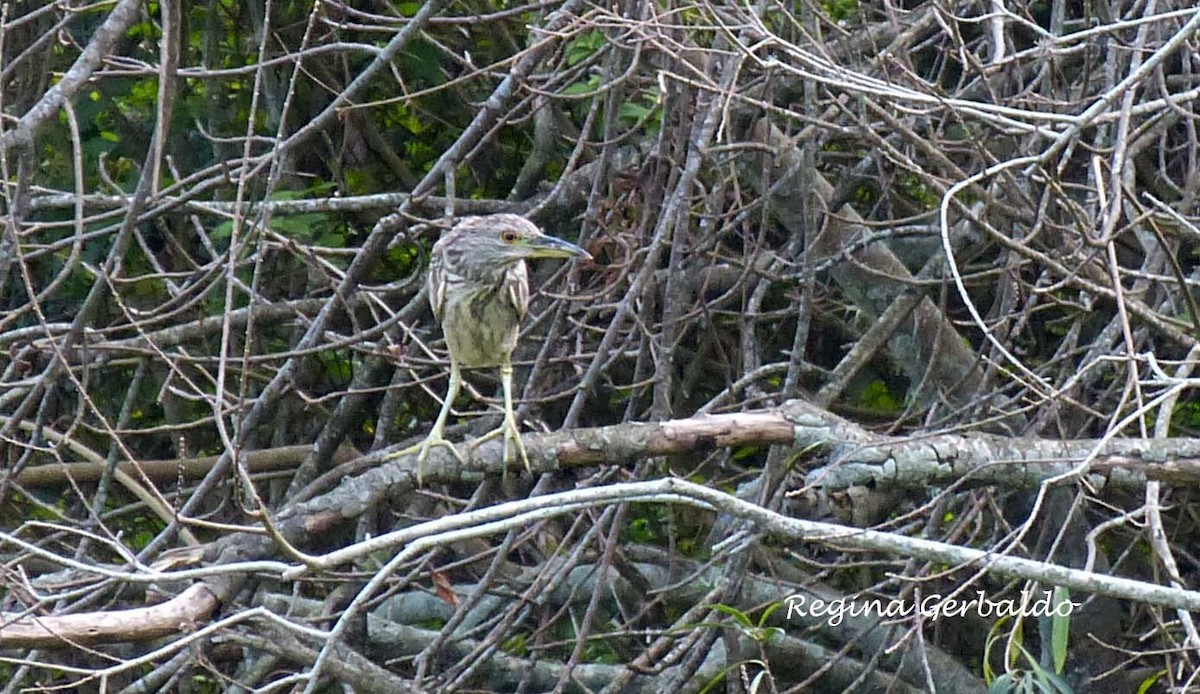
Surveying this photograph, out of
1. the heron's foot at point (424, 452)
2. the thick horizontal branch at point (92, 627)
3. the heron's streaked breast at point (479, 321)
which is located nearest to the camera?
the thick horizontal branch at point (92, 627)

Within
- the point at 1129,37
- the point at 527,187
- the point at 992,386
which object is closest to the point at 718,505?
the point at 992,386

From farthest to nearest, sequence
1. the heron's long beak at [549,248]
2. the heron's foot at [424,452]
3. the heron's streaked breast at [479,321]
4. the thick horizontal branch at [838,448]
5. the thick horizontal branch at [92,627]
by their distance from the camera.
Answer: the heron's streaked breast at [479,321] → the heron's long beak at [549,248] → the heron's foot at [424,452] → the thick horizontal branch at [838,448] → the thick horizontal branch at [92,627]

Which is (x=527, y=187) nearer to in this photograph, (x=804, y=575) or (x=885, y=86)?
(x=804, y=575)

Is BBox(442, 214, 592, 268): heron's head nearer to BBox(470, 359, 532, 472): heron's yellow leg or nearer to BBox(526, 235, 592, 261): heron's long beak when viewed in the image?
BBox(526, 235, 592, 261): heron's long beak

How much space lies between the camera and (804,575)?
5684 mm

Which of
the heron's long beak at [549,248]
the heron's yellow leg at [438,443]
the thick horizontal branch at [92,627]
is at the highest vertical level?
the heron's long beak at [549,248]

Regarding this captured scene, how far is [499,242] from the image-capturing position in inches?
187

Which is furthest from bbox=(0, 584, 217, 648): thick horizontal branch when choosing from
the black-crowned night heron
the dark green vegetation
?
the black-crowned night heron

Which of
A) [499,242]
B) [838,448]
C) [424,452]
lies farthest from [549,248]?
[838,448]

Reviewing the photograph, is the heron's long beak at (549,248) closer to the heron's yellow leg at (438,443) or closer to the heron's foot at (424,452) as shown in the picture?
the heron's yellow leg at (438,443)

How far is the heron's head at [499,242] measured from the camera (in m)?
4.64

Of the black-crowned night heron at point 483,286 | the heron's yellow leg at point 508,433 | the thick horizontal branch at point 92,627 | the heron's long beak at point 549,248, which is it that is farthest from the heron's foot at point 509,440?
the thick horizontal branch at point 92,627

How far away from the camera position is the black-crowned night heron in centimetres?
466

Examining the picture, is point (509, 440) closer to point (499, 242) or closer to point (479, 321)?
point (479, 321)
